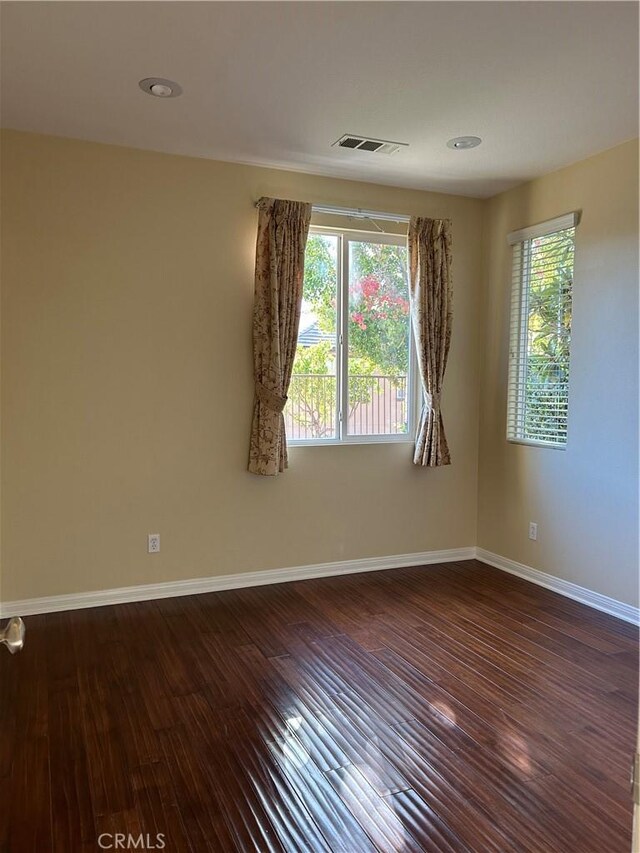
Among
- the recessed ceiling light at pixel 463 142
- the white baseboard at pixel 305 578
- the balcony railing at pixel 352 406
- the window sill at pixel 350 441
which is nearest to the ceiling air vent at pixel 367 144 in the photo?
the recessed ceiling light at pixel 463 142

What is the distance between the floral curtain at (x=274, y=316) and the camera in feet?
13.1

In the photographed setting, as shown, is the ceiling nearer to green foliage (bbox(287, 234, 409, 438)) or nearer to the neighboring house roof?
green foliage (bbox(287, 234, 409, 438))

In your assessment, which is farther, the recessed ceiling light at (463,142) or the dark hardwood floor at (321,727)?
the recessed ceiling light at (463,142)

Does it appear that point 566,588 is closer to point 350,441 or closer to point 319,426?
point 350,441

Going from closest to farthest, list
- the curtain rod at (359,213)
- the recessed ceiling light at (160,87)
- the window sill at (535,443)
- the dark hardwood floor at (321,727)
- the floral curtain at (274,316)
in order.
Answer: the dark hardwood floor at (321,727)
the recessed ceiling light at (160,87)
the floral curtain at (274,316)
the window sill at (535,443)
the curtain rod at (359,213)

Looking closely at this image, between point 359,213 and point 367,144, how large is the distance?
0.70 metres

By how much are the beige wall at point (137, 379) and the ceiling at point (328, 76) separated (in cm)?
26

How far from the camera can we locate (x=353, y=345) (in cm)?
445

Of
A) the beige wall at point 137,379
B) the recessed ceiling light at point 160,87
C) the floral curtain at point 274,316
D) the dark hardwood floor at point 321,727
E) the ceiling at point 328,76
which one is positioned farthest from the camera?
the floral curtain at point 274,316

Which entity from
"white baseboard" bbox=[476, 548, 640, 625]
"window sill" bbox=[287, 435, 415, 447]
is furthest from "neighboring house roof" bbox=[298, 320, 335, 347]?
"white baseboard" bbox=[476, 548, 640, 625]

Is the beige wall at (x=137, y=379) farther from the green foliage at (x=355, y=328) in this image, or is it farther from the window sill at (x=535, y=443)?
the window sill at (x=535, y=443)

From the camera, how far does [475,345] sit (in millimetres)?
4836

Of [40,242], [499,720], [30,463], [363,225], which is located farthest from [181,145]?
[499,720]

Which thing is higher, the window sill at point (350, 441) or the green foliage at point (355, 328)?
the green foliage at point (355, 328)
